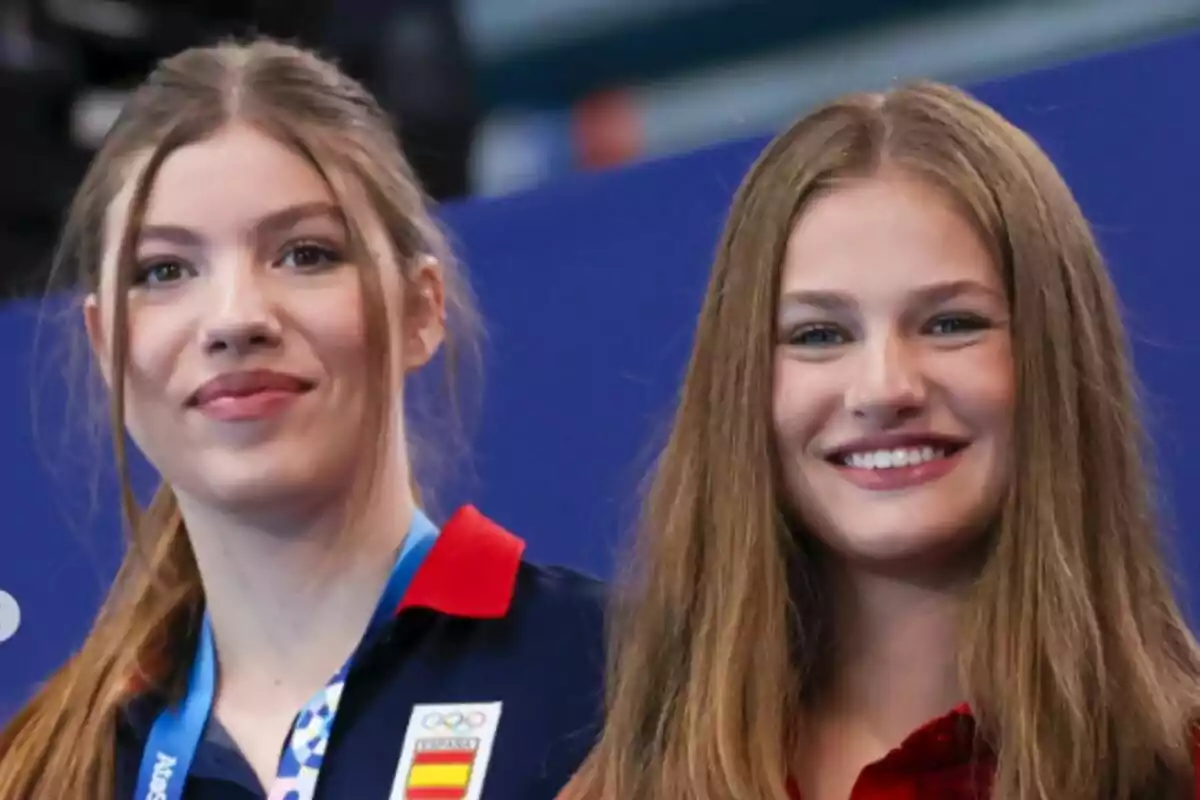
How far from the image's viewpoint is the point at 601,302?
172cm

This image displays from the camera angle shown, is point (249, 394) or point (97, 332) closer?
point (249, 394)

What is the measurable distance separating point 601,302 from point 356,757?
1.86ft

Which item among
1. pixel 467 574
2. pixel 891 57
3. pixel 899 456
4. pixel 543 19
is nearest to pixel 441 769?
pixel 467 574

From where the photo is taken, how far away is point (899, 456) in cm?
116

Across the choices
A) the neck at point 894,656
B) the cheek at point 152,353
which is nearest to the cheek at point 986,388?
the neck at point 894,656

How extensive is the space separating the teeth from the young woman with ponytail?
34 centimetres

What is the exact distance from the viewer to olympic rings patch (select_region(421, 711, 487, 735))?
133 centimetres

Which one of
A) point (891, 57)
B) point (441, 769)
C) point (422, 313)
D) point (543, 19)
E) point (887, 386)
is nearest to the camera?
point (887, 386)

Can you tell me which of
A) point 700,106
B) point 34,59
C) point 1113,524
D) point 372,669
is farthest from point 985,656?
point 700,106

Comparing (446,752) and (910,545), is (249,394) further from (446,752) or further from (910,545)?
(910,545)

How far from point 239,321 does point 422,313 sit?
190 millimetres

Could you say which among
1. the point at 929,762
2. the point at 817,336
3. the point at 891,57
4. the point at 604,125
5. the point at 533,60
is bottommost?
the point at 929,762

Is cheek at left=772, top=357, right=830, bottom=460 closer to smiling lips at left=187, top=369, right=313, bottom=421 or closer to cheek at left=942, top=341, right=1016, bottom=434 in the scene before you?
cheek at left=942, top=341, right=1016, bottom=434

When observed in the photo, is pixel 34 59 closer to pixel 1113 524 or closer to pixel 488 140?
pixel 1113 524
